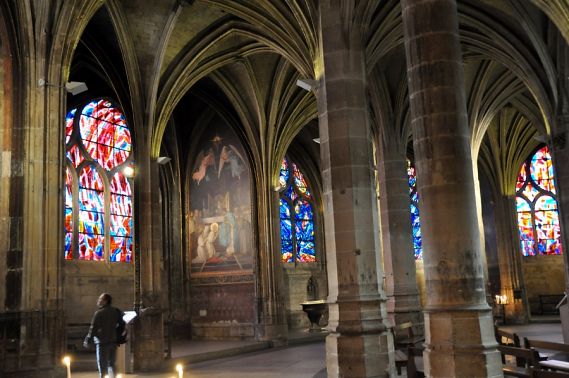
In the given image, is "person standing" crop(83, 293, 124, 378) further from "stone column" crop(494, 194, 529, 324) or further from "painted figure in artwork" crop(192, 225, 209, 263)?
"stone column" crop(494, 194, 529, 324)

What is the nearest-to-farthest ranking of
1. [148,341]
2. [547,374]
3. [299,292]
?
[547,374]
[148,341]
[299,292]

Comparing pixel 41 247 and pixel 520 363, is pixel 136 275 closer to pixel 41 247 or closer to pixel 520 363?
pixel 41 247

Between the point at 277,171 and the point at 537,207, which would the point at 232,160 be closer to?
the point at 277,171

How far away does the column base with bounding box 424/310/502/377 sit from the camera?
6848mm

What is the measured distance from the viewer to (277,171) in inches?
856

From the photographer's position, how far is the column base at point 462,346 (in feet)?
22.5

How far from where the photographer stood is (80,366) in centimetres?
1424

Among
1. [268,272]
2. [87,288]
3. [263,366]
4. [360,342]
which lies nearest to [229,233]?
[268,272]

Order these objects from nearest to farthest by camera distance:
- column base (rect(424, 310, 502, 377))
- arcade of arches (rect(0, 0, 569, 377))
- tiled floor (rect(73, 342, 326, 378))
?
1. column base (rect(424, 310, 502, 377))
2. arcade of arches (rect(0, 0, 569, 377))
3. tiled floor (rect(73, 342, 326, 378))

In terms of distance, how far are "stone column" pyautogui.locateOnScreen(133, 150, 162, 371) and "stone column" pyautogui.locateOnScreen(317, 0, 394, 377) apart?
645cm

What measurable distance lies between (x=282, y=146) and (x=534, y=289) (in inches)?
621

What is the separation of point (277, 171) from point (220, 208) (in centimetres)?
317

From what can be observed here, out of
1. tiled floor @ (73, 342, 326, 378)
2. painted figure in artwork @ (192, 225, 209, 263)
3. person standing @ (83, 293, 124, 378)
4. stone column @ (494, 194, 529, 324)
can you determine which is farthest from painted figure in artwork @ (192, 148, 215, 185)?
person standing @ (83, 293, 124, 378)

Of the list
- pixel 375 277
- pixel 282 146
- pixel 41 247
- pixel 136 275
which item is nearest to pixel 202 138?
pixel 282 146
